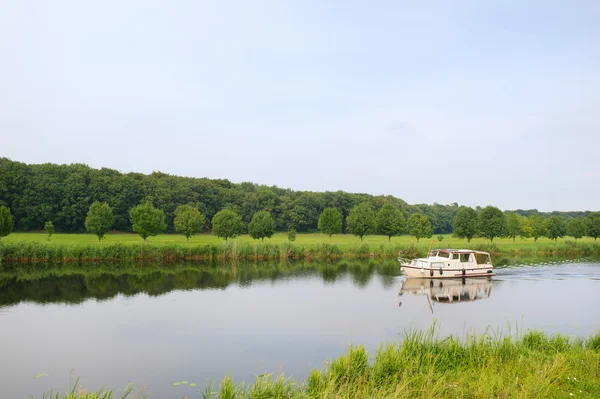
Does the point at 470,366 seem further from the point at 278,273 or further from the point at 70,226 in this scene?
the point at 70,226

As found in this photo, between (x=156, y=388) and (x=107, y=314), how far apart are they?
10.6 meters

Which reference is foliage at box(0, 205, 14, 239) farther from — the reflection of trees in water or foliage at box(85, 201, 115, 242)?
the reflection of trees in water

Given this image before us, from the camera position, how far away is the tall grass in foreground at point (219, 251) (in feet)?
131

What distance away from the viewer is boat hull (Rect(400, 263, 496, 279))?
118ft

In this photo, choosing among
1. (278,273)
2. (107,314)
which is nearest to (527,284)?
(278,273)

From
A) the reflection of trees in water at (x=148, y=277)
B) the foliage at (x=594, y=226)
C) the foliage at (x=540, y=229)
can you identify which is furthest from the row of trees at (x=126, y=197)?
the reflection of trees in water at (x=148, y=277)

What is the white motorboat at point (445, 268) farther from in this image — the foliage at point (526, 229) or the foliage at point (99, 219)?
the foliage at point (526, 229)

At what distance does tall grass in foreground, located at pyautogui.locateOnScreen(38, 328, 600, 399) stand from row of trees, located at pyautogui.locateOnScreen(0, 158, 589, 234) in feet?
220

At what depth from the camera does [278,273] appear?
37.1 meters

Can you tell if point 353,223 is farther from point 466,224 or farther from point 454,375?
point 454,375

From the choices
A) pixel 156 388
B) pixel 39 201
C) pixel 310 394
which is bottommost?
pixel 156 388

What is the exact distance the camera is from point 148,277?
111 ft

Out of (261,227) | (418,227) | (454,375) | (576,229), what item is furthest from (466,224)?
(454,375)

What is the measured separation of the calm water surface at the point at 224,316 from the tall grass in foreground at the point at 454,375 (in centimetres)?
222
